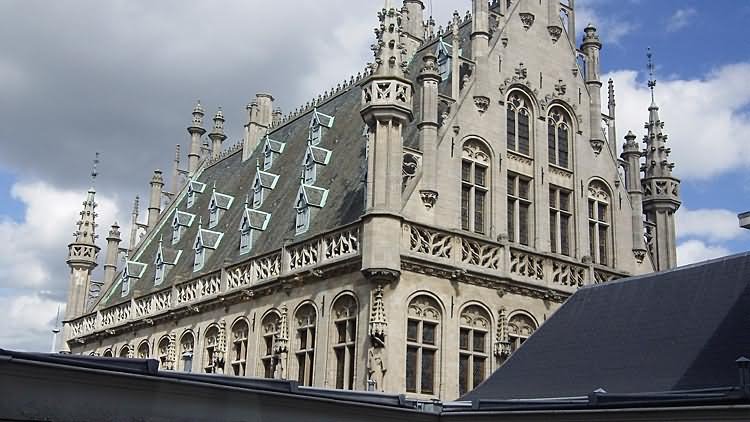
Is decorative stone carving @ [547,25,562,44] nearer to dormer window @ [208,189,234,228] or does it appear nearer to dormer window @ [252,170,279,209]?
dormer window @ [252,170,279,209]

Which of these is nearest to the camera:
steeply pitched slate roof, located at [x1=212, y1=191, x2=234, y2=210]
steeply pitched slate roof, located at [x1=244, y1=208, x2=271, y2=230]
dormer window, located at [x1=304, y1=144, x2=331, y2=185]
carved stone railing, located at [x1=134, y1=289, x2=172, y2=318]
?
dormer window, located at [x1=304, y1=144, x2=331, y2=185]

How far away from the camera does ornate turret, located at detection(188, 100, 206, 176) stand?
1938 inches

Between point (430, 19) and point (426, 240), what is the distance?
1446 centimetres

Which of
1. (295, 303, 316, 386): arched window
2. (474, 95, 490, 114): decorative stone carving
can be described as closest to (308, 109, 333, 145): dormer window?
(474, 95, 490, 114): decorative stone carving

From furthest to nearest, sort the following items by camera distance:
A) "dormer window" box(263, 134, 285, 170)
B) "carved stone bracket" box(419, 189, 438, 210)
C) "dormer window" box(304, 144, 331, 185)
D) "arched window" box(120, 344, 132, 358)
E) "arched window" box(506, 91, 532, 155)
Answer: "dormer window" box(263, 134, 285, 170)
"arched window" box(120, 344, 132, 358)
"dormer window" box(304, 144, 331, 185)
"arched window" box(506, 91, 532, 155)
"carved stone bracket" box(419, 189, 438, 210)

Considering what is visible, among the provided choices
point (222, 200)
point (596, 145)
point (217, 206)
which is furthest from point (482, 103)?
point (222, 200)

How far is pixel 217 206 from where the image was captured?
39.0m

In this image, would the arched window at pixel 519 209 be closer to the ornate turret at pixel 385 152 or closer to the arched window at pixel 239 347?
the ornate turret at pixel 385 152

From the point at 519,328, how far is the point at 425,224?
4.56 m

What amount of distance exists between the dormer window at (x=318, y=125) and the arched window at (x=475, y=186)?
8562 mm

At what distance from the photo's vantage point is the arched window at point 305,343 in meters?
27.5

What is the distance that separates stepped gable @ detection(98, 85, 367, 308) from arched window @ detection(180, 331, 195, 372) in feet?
7.30

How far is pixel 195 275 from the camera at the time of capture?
111 ft

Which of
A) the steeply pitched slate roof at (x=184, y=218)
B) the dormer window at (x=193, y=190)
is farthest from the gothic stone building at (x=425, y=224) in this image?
the dormer window at (x=193, y=190)
